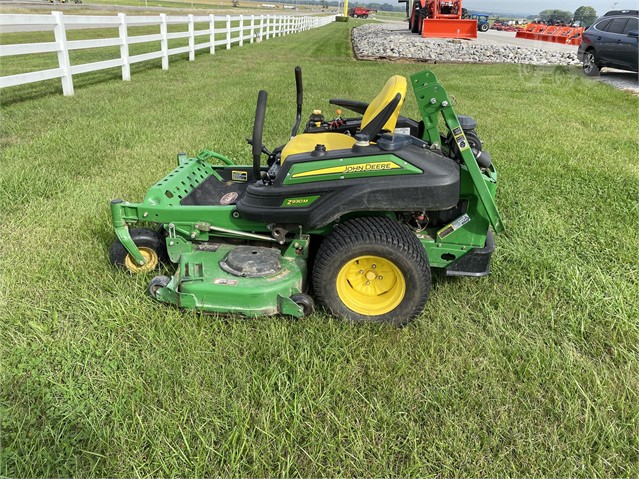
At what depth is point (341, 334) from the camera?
2652 millimetres

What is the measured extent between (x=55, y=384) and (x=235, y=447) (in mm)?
930

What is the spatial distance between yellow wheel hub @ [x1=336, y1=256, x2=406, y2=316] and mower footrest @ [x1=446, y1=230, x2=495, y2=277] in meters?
0.44

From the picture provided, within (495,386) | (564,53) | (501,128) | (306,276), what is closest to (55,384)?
(306,276)

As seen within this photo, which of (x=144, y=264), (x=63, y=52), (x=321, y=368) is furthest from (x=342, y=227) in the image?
(x=63, y=52)

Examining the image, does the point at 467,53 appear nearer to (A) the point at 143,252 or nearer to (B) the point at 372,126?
(B) the point at 372,126

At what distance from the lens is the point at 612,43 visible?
12422mm

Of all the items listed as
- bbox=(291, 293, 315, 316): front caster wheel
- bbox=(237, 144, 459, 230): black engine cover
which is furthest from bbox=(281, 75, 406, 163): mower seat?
bbox=(291, 293, 315, 316): front caster wheel

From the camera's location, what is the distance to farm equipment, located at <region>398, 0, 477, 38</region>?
763 inches

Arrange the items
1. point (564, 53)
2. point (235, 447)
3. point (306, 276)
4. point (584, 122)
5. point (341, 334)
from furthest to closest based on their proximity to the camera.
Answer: point (564, 53) < point (584, 122) < point (306, 276) < point (341, 334) < point (235, 447)

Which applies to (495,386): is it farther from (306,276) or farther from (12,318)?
(12,318)

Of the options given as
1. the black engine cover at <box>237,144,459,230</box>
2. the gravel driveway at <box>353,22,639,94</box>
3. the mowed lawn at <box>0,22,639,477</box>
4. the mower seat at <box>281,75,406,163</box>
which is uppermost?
the gravel driveway at <box>353,22,639,94</box>

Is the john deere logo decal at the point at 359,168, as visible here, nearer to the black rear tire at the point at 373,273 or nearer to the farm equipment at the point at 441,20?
the black rear tire at the point at 373,273

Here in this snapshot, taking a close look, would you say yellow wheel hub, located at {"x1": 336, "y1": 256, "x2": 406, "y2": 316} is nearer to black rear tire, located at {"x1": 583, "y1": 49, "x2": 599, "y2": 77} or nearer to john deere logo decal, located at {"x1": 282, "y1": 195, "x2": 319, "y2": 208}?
john deere logo decal, located at {"x1": 282, "y1": 195, "x2": 319, "y2": 208}

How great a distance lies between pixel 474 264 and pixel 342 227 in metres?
0.86
